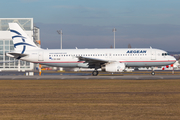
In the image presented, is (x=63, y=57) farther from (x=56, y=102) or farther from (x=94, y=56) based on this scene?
(x=56, y=102)

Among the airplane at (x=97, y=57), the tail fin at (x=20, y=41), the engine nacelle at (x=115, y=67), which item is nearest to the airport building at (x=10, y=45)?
the tail fin at (x=20, y=41)

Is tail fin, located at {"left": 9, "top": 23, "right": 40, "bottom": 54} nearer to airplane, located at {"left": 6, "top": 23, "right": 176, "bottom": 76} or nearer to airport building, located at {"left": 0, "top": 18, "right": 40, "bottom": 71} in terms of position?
airplane, located at {"left": 6, "top": 23, "right": 176, "bottom": 76}

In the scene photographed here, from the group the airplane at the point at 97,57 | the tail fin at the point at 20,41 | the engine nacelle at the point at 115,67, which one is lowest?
the engine nacelle at the point at 115,67

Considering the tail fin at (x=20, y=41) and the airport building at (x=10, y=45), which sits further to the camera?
the airport building at (x=10, y=45)

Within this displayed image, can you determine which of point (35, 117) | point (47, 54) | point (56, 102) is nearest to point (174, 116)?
point (35, 117)

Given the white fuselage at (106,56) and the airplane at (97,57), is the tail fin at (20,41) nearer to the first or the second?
the airplane at (97,57)

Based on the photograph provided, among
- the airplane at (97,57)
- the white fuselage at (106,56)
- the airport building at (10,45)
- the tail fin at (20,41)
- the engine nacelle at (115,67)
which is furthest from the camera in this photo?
the airport building at (10,45)

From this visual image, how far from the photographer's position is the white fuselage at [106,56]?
4406cm

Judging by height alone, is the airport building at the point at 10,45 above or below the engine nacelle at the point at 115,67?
above

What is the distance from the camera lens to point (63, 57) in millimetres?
45719

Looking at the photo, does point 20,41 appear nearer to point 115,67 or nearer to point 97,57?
point 97,57

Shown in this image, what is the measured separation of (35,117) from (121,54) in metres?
33.3

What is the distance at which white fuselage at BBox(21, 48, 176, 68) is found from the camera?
44062mm

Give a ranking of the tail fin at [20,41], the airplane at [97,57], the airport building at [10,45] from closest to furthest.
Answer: the airplane at [97,57] < the tail fin at [20,41] < the airport building at [10,45]
